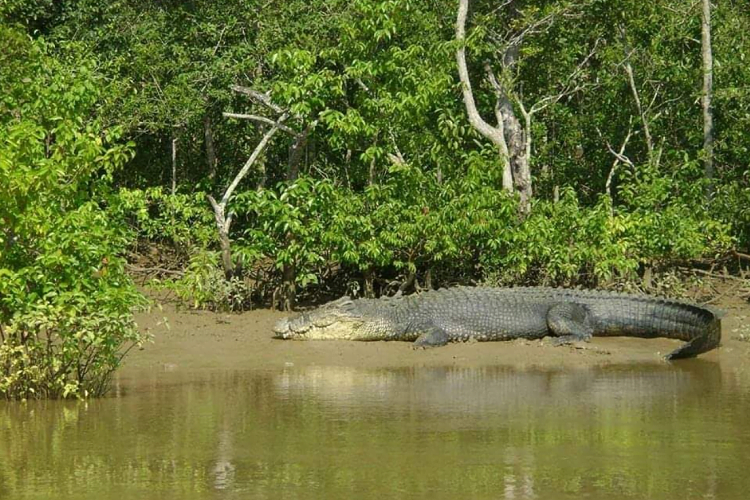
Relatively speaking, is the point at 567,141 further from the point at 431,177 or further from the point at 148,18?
the point at 148,18

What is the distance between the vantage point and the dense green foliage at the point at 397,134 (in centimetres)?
1310

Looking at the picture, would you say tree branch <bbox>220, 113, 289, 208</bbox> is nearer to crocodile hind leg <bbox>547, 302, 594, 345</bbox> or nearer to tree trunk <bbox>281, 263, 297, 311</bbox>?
tree trunk <bbox>281, 263, 297, 311</bbox>

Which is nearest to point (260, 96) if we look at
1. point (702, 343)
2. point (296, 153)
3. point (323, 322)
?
point (296, 153)

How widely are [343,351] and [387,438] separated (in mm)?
4270

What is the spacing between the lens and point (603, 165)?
15883mm

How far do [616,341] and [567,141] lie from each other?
13.2 ft

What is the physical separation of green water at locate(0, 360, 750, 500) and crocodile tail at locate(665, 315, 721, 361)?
33.6 inches

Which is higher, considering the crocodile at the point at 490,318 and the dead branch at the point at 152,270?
the dead branch at the point at 152,270

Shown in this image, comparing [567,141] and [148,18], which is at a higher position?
[148,18]

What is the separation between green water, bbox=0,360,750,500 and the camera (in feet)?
20.8

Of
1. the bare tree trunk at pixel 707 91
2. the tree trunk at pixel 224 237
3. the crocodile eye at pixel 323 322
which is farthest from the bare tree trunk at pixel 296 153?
the bare tree trunk at pixel 707 91

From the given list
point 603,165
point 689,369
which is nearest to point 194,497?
point 689,369

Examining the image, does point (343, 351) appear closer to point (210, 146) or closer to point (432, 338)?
point (432, 338)

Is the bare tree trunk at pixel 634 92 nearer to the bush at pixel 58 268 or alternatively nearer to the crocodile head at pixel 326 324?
the crocodile head at pixel 326 324
